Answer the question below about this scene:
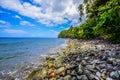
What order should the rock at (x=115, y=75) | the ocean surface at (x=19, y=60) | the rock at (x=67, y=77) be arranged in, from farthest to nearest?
1. the ocean surface at (x=19, y=60)
2. the rock at (x=67, y=77)
3. the rock at (x=115, y=75)

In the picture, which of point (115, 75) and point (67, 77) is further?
point (67, 77)

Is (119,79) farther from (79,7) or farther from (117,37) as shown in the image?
(79,7)

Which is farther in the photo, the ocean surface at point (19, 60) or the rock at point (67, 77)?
the ocean surface at point (19, 60)

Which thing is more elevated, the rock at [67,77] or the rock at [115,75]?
the rock at [115,75]

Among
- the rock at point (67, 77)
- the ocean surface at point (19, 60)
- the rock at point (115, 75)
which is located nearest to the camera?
the rock at point (115, 75)

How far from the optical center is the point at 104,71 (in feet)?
20.4

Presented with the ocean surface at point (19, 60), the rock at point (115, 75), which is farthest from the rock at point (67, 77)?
the ocean surface at point (19, 60)

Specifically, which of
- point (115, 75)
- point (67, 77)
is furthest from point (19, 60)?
point (115, 75)

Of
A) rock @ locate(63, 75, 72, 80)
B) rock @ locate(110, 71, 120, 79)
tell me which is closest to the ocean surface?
rock @ locate(63, 75, 72, 80)

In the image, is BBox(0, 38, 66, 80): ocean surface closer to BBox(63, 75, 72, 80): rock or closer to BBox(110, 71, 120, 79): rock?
BBox(63, 75, 72, 80): rock

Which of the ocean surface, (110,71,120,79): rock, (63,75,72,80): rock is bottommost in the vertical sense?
the ocean surface

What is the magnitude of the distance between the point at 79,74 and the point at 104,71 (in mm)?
1136

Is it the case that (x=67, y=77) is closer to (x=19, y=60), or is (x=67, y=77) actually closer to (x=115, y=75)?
(x=115, y=75)

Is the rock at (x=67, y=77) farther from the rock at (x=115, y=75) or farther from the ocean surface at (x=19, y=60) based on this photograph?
the ocean surface at (x=19, y=60)
